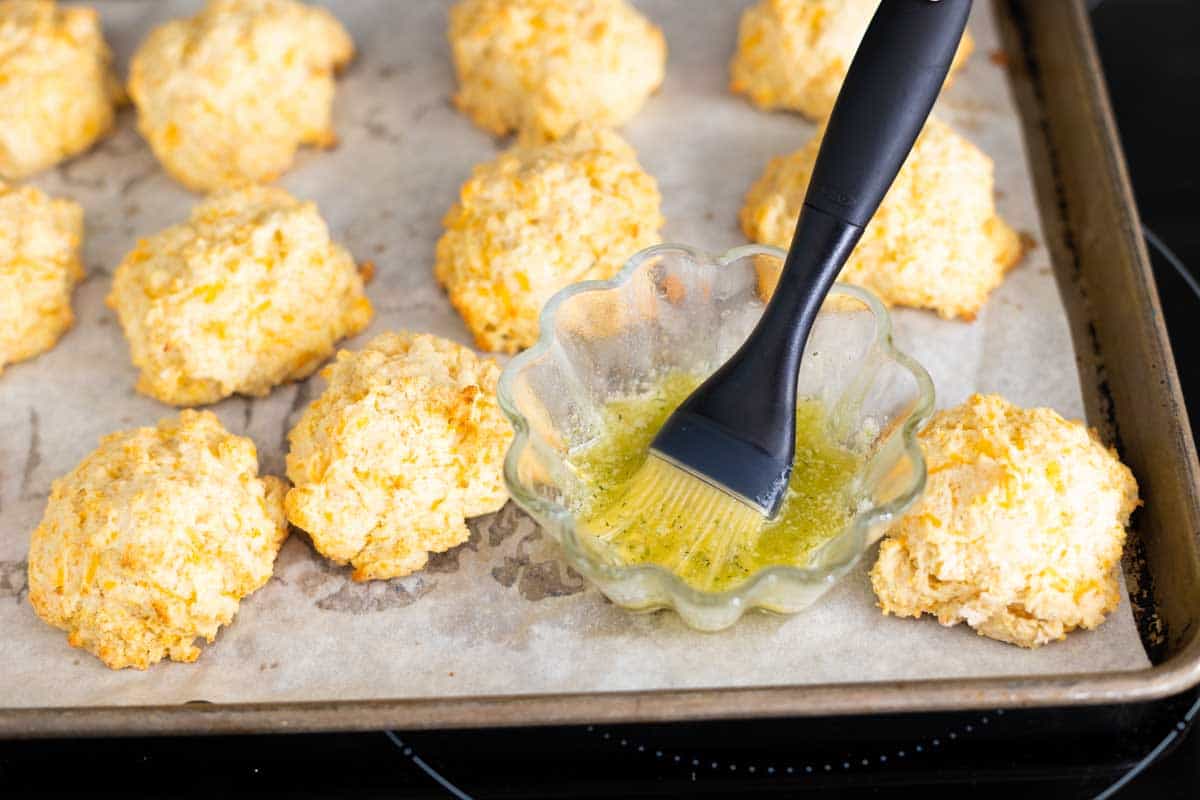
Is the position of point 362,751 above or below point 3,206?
below

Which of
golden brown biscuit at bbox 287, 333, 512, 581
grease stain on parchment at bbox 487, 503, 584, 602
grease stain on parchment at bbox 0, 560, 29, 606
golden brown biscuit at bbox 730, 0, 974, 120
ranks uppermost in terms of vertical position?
golden brown biscuit at bbox 730, 0, 974, 120

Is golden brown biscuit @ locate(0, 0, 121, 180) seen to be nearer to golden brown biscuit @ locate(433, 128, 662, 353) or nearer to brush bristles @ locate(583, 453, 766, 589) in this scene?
golden brown biscuit @ locate(433, 128, 662, 353)

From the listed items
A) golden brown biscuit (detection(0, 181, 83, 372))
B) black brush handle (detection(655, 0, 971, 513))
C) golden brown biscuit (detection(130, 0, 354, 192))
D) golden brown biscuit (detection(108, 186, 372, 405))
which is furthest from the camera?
golden brown biscuit (detection(130, 0, 354, 192))

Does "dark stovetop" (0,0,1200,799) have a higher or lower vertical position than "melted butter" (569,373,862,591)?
lower

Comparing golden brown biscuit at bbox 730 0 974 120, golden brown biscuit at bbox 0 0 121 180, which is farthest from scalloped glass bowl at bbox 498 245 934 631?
golden brown biscuit at bbox 0 0 121 180

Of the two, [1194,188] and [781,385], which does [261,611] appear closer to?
[781,385]

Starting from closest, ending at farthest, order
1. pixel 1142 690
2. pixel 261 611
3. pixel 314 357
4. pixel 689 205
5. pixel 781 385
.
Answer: pixel 1142 690, pixel 781 385, pixel 261 611, pixel 314 357, pixel 689 205

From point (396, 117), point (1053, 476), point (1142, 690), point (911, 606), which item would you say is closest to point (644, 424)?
point (911, 606)
